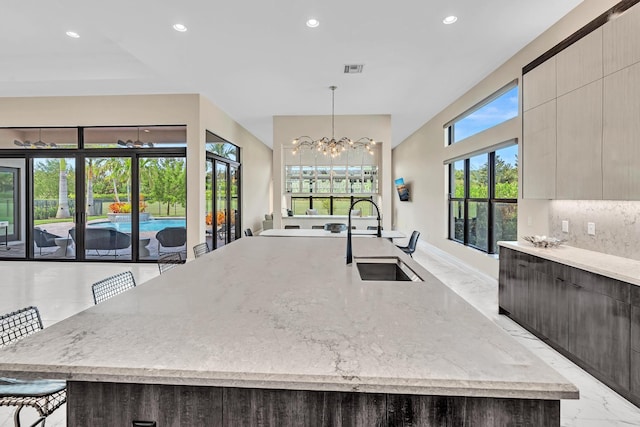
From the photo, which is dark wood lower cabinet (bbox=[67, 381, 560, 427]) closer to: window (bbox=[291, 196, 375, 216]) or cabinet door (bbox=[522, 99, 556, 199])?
cabinet door (bbox=[522, 99, 556, 199])

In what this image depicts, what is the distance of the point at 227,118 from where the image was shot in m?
7.82

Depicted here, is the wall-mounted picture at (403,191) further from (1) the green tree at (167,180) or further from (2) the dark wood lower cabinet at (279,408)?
(2) the dark wood lower cabinet at (279,408)

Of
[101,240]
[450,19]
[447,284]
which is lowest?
[447,284]

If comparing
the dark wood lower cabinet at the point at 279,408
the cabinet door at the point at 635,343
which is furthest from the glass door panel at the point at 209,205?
the cabinet door at the point at 635,343

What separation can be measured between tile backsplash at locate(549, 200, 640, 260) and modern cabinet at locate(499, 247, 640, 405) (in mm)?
556

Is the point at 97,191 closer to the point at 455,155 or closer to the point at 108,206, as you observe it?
the point at 108,206

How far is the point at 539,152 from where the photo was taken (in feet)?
11.9

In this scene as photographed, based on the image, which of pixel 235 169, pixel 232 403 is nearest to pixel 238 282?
pixel 232 403

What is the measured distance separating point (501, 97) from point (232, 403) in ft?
18.6

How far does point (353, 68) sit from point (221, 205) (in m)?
4.56

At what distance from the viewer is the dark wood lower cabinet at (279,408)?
842 millimetres

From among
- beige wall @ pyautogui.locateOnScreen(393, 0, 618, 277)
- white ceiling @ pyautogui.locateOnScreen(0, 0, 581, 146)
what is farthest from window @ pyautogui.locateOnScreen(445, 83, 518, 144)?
white ceiling @ pyautogui.locateOnScreen(0, 0, 581, 146)

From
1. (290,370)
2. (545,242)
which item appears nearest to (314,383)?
(290,370)

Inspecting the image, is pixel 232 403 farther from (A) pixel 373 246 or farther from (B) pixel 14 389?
(A) pixel 373 246
